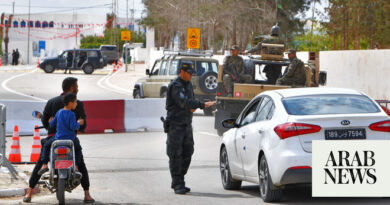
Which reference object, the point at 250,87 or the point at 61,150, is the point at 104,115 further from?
the point at 61,150

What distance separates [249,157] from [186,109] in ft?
4.36

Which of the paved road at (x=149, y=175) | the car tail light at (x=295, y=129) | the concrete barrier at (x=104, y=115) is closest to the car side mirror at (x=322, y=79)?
the paved road at (x=149, y=175)

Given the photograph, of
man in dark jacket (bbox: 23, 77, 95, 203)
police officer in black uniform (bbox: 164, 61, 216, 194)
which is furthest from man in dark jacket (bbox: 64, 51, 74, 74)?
man in dark jacket (bbox: 23, 77, 95, 203)

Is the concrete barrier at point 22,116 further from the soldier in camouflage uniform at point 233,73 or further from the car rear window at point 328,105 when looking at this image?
the car rear window at point 328,105

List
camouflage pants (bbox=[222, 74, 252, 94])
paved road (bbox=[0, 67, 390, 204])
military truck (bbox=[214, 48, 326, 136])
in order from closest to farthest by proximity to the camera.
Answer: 1. paved road (bbox=[0, 67, 390, 204])
2. military truck (bbox=[214, 48, 326, 136])
3. camouflage pants (bbox=[222, 74, 252, 94])

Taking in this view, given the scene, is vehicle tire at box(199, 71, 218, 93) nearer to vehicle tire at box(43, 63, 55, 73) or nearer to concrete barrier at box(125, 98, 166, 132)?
concrete barrier at box(125, 98, 166, 132)

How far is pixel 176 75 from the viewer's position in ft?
92.3

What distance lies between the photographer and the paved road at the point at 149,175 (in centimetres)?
1104

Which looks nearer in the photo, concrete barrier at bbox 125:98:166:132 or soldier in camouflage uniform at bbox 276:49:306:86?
soldier in camouflage uniform at bbox 276:49:306:86

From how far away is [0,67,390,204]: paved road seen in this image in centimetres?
1104

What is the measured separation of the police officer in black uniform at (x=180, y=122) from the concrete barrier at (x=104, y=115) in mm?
10539

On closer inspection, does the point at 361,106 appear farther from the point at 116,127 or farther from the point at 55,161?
the point at 116,127

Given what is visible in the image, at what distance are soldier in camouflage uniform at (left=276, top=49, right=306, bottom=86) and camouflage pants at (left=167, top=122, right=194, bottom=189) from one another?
28.4ft

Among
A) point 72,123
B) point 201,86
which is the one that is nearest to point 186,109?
point 72,123
